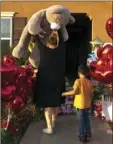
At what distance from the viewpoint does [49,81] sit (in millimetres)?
5547

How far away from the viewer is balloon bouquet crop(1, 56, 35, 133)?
15.5 feet

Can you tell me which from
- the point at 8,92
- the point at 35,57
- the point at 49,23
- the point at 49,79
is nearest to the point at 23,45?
the point at 35,57

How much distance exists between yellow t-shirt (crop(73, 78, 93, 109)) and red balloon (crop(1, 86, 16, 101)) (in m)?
0.91

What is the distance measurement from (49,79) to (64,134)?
88 cm

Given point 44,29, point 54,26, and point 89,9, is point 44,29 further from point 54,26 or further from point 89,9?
point 89,9

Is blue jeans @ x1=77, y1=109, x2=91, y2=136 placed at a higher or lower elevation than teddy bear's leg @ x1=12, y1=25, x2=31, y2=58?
lower

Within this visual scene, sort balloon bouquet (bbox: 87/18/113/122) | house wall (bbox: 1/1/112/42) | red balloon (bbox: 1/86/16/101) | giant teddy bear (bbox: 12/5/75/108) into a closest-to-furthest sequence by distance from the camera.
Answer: balloon bouquet (bbox: 87/18/113/122), red balloon (bbox: 1/86/16/101), giant teddy bear (bbox: 12/5/75/108), house wall (bbox: 1/1/112/42)

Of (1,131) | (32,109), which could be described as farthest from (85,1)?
(1,131)

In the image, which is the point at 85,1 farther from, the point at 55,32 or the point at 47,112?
the point at 47,112

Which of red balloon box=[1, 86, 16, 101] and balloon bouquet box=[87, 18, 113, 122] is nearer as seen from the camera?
balloon bouquet box=[87, 18, 113, 122]

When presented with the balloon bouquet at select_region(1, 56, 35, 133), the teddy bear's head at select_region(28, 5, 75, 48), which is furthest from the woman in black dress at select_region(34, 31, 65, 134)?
the balloon bouquet at select_region(1, 56, 35, 133)

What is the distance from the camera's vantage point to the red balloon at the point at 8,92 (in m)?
4.69

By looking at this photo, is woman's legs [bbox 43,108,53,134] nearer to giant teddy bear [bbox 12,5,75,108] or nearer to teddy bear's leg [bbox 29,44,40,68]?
giant teddy bear [bbox 12,5,75,108]

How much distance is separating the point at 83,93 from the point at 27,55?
1.12 metres
